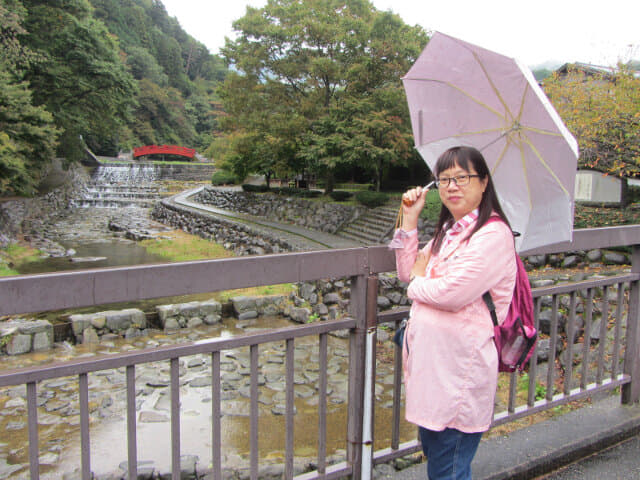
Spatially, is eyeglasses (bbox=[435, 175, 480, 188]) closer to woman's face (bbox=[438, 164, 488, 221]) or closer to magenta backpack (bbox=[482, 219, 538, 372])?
woman's face (bbox=[438, 164, 488, 221])

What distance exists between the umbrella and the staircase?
514 inches

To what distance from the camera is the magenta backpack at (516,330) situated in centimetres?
147

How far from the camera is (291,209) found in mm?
20609

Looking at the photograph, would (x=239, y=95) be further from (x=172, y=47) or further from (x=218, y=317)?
(x=172, y=47)

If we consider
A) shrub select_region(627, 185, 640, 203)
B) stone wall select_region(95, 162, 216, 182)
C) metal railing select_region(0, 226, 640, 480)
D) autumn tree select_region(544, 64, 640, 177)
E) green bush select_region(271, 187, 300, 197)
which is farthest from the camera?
stone wall select_region(95, 162, 216, 182)

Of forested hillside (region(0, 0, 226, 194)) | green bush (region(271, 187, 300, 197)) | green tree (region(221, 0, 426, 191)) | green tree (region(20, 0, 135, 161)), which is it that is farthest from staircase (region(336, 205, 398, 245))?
green tree (region(20, 0, 135, 161))

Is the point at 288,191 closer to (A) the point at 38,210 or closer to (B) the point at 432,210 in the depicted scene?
(B) the point at 432,210

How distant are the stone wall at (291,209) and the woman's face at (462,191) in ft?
51.9

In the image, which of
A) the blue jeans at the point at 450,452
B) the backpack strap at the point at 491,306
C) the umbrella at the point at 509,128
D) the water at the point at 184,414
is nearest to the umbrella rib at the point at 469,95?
the umbrella at the point at 509,128

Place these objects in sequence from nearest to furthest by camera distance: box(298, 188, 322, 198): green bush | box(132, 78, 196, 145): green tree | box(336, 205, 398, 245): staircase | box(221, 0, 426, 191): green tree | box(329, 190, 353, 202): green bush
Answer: box(336, 205, 398, 245): staircase → box(221, 0, 426, 191): green tree → box(329, 190, 353, 202): green bush → box(298, 188, 322, 198): green bush → box(132, 78, 196, 145): green tree

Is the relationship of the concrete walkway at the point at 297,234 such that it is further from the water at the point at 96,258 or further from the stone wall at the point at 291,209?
the water at the point at 96,258

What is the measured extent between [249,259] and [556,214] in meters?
1.05

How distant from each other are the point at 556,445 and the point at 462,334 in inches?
56.3

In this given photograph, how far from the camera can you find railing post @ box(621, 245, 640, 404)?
2.66 m
